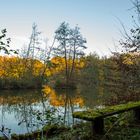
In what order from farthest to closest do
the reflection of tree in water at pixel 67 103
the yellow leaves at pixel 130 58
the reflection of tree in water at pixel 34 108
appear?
the reflection of tree in water at pixel 67 103
the reflection of tree in water at pixel 34 108
the yellow leaves at pixel 130 58

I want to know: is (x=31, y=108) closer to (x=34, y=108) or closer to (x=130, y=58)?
(x=34, y=108)

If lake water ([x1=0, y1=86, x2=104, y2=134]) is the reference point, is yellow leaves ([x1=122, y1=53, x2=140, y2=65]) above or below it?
above

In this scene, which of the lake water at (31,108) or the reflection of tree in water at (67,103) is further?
the reflection of tree in water at (67,103)

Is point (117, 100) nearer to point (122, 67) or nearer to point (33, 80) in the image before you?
point (122, 67)

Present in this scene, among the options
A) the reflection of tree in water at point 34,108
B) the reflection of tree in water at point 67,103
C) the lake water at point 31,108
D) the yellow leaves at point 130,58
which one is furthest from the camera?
the reflection of tree in water at point 67,103

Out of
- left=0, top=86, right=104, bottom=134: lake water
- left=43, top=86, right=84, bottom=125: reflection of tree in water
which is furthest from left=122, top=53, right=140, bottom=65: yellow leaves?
left=43, top=86, right=84, bottom=125: reflection of tree in water

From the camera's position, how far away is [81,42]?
51.4m

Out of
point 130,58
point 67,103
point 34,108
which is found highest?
point 130,58

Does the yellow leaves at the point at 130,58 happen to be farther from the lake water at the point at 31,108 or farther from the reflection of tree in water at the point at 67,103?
the reflection of tree in water at the point at 67,103

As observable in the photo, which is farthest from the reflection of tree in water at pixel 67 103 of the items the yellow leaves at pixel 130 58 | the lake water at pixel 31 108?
the yellow leaves at pixel 130 58

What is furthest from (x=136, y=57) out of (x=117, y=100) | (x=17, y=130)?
(x=17, y=130)

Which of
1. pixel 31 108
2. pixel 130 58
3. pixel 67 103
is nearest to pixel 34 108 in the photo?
pixel 31 108

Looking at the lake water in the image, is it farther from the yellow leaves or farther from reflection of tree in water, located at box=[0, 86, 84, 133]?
the yellow leaves

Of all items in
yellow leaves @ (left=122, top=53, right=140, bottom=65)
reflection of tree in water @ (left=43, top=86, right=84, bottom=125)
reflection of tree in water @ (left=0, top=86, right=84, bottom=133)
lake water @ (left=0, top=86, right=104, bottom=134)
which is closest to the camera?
yellow leaves @ (left=122, top=53, right=140, bottom=65)
